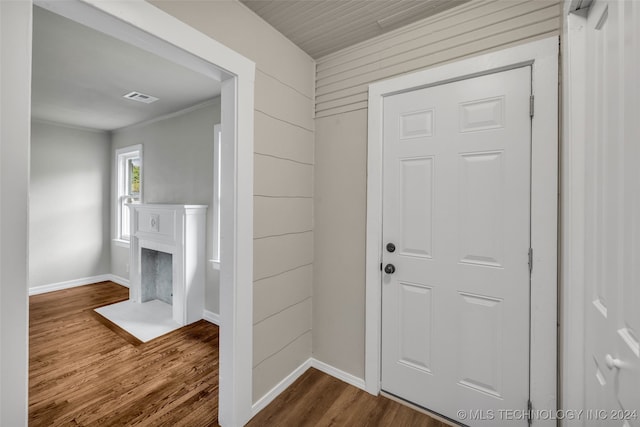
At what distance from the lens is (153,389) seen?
1.99 m

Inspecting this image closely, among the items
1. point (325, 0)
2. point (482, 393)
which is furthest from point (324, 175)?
point (482, 393)

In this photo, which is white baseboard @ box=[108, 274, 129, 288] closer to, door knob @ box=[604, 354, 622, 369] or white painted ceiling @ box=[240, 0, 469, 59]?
white painted ceiling @ box=[240, 0, 469, 59]

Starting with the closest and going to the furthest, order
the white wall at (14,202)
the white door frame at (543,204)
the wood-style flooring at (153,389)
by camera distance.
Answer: the white wall at (14,202) < the white door frame at (543,204) < the wood-style flooring at (153,389)

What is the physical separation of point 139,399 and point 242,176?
170 cm

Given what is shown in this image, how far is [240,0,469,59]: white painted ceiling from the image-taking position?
5.17 ft

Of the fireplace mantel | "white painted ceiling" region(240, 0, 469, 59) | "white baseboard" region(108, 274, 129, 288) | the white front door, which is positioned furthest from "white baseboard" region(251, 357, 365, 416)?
"white baseboard" region(108, 274, 129, 288)

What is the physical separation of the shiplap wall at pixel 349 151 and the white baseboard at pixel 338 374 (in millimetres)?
30

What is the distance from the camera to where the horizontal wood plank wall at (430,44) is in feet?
4.60

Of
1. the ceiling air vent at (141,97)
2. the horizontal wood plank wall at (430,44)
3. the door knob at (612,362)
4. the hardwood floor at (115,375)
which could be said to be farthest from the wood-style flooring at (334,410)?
the ceiling air vent at (141,97)

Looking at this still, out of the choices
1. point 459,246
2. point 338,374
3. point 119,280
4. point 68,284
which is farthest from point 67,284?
point 459,246

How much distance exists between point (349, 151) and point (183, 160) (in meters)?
2.46

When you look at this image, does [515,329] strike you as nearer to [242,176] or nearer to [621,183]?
[621,183]

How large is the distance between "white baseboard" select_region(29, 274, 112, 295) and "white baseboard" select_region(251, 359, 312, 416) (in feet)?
14.3

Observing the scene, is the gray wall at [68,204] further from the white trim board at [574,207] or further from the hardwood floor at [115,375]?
the white trim board at [574,207]
